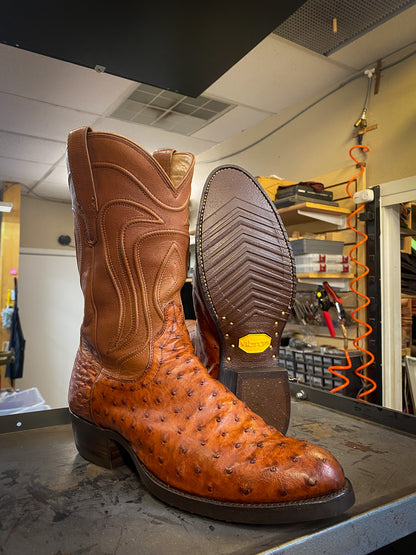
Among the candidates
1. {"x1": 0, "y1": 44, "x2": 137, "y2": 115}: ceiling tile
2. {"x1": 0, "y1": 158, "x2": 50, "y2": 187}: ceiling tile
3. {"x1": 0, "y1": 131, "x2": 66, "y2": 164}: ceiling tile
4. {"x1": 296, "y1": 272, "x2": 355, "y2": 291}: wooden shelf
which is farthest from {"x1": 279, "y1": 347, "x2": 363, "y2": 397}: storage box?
{"x1": 0, "y1": 158, "x2": 50, "y2": 187}: ceiling tile

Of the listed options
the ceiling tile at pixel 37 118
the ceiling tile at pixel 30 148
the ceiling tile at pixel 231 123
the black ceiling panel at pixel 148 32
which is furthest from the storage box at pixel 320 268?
the ceiling tile at pixel 30 148

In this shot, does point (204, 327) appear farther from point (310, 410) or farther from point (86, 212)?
point (310, 410)

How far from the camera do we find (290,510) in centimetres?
37

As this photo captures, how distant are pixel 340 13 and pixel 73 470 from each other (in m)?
1.97

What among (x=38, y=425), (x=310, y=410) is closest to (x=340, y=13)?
(x=310, y=410)

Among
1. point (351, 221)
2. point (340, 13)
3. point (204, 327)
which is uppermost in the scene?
point (340, 13)

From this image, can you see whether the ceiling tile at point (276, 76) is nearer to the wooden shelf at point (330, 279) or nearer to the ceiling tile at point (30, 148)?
the wooden shelf at point (330, 279)

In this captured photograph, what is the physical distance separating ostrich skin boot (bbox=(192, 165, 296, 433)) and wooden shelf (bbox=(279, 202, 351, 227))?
1.49 metres

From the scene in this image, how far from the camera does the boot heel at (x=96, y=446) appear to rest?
531 millimetres

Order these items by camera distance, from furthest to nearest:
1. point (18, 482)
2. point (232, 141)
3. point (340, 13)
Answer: point (232, 141), point (340, 13), point (18, 482)

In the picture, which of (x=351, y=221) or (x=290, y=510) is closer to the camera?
(x=290, y=510)

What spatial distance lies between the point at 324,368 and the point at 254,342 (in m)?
1.63

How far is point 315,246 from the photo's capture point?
2.07 metres

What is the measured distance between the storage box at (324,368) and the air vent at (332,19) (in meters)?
1.47
